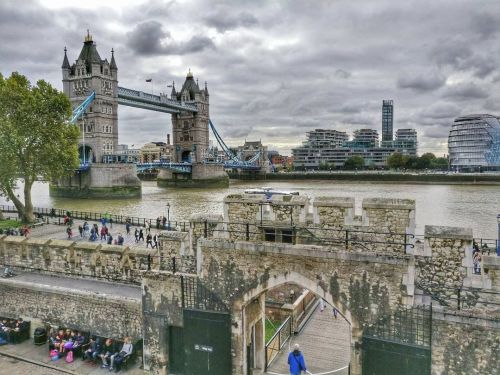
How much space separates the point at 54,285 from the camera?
13.0m

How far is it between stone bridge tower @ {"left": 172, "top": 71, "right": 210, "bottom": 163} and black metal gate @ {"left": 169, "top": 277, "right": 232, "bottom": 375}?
97751 mm

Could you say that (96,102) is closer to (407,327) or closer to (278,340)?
(278,340)

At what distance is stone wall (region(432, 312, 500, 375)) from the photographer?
680 cm

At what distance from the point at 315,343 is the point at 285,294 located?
228 cm

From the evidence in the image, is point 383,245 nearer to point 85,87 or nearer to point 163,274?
point 163,274

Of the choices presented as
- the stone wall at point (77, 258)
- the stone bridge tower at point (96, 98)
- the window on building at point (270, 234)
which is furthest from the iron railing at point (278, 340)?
the stone bridge tower at point (96, 98)

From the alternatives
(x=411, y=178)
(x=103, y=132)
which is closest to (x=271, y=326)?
(x=103, y=132)

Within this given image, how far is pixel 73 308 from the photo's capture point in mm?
11742

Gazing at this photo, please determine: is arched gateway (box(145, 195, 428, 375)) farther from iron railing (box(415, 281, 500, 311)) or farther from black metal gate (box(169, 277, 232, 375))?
iron railing (box(415, 281, 500, 311))

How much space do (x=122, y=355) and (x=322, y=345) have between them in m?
5.01

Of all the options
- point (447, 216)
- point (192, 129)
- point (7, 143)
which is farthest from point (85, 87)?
A: point (447, 216)

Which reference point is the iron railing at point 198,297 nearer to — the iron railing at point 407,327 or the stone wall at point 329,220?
the stone wall at point 329,220

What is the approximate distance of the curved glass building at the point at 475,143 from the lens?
142375 mm

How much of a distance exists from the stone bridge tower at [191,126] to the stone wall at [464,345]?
10023 cm
